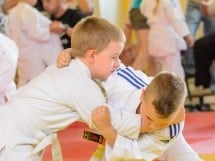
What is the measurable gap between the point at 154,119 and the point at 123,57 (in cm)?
381

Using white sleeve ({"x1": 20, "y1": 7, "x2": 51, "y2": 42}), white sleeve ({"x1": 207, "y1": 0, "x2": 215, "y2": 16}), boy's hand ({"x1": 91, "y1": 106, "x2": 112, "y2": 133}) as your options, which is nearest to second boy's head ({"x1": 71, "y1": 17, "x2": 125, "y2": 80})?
boy's hand ({"x1": 91, "y1": 106, "x2": 112, "y2": 133})

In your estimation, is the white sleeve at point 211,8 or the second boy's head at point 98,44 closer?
the second boy's head at point 98,44

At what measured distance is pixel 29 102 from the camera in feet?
7.36

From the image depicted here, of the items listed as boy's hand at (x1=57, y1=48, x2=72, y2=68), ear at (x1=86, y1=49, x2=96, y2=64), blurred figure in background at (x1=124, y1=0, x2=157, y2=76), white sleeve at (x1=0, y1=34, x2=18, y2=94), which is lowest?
blurred figure in background at (x1=124, y1=0, x2=157, y2=76)

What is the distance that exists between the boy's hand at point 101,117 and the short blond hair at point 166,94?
197 mm

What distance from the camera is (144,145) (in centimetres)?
219

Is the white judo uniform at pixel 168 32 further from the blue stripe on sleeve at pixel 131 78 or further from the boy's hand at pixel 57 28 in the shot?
the blue stripe on sleeve at pixel 131 78

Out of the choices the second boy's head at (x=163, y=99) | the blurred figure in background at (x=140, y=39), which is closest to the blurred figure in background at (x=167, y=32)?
the blurred figure in background at (x=140, y=39)

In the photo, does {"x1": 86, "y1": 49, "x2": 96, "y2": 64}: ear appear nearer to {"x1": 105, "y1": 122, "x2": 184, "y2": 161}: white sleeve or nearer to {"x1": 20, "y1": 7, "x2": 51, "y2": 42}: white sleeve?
{"x1": 105, "y1": 122, "x2": 184, "y2": 161}: white sleeve

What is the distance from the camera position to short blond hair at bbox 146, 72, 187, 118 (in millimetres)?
2016

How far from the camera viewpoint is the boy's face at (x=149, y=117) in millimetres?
2053

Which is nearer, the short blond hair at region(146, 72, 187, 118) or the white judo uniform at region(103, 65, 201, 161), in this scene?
the short blond hair at region(146, 72, 187, 118)

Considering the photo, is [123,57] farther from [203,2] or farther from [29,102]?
[29,102]

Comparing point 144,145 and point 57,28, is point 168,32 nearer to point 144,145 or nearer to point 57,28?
point 57,28
